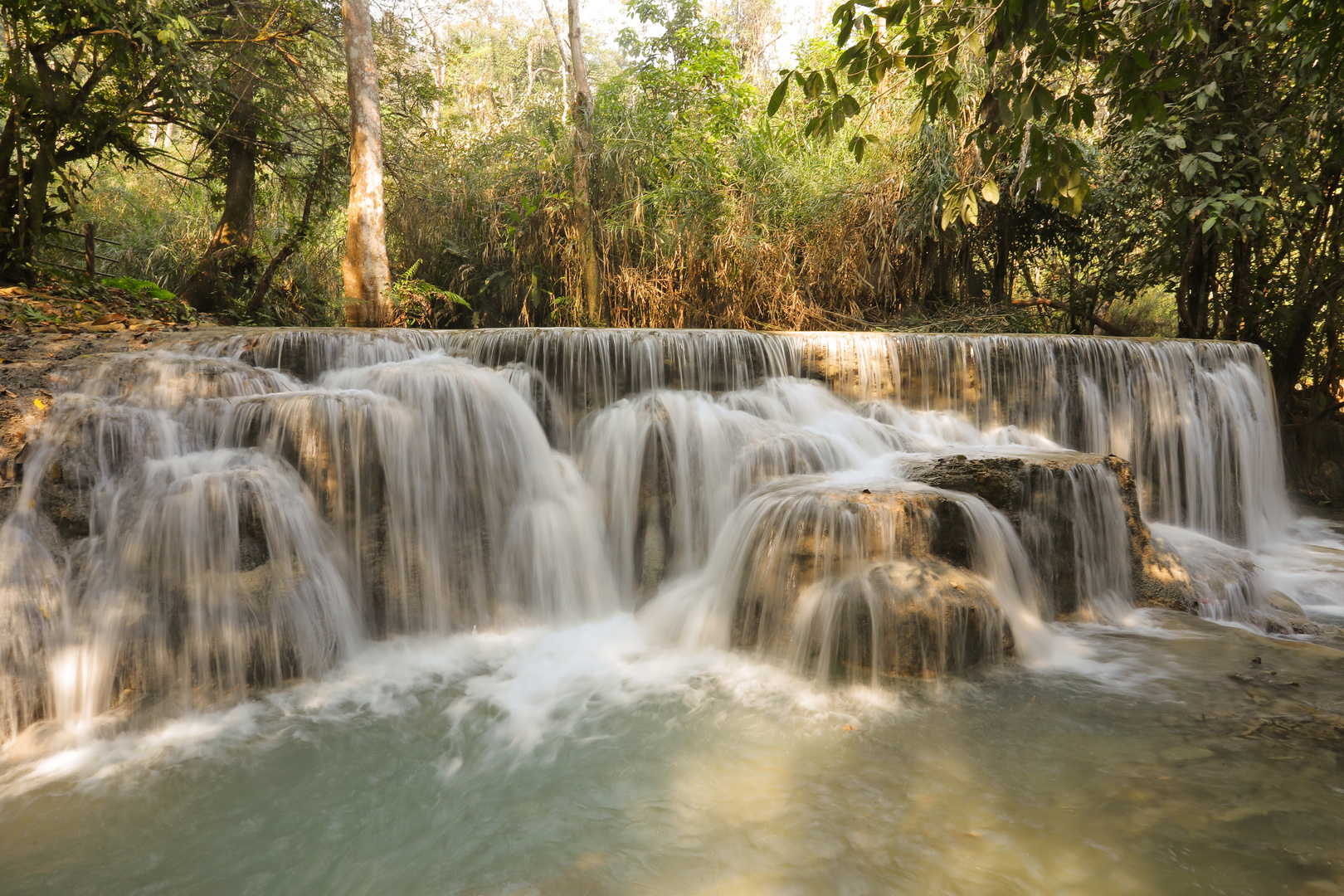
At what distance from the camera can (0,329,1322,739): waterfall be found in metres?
3.54

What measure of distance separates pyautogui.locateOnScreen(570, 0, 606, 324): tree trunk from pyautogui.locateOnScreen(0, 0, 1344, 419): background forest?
6.1 inches

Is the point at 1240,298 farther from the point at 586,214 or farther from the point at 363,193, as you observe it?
the point at 363,193

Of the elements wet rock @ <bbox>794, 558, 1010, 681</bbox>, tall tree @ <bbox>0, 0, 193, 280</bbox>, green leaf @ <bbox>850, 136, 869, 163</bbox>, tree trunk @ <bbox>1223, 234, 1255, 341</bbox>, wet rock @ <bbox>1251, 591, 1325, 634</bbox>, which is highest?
tall tree @ <bbox>0, 0, 193, 280</bbox>

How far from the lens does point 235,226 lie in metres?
9.24

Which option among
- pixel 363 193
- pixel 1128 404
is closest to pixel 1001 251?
pixel 1128 404


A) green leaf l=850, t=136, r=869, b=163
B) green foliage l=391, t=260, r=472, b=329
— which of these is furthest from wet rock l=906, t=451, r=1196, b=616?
green foliage l=391, t=260, r=472, b=329

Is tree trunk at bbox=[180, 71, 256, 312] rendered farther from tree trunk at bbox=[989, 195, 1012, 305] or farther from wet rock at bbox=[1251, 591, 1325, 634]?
wet rock at bbox=[1251, 591, 1325, 634]

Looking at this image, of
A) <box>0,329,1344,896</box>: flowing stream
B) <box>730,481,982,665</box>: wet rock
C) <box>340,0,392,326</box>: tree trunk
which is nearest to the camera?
<box>0,329,1344,896</box>: flowing stream

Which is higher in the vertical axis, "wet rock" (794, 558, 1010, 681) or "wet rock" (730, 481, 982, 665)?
"wet rock" (730, 481, 982, 665)

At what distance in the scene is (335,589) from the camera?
4.13m

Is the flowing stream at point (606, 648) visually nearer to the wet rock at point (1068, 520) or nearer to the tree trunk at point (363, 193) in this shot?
the wet rock at point (1068, 520)

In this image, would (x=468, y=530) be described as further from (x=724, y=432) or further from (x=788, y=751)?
(x=788, y=751)

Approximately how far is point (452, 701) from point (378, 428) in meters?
→ 1.88

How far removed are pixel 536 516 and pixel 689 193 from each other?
6.23m
